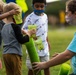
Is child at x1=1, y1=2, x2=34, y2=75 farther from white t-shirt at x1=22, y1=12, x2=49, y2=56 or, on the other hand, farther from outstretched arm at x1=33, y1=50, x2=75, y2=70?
outstretched arm at x1=33, y1=50, x2=75, y2=70

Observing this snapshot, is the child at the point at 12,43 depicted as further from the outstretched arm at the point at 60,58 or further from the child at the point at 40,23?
the outstretched arm at the point at 60,58

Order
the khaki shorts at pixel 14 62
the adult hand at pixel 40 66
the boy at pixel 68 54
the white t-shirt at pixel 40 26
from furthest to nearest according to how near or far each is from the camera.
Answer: the white t-shirt at pixel 40 26 → the khaki shorts at pixel 14 62 → the adult hand at pixel 40 66 → the boy at pixel 68 54

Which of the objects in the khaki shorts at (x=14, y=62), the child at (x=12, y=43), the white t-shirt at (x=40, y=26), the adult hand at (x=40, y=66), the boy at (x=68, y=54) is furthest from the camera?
the white t-shirt at (x=40, y=26)

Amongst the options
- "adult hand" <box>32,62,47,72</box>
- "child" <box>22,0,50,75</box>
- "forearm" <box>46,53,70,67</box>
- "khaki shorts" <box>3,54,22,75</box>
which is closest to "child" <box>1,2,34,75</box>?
"khaki shorts" <box>3,54,22,75</box>

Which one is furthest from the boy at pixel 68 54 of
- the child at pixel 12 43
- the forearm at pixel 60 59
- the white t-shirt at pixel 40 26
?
the white t-shirt at pixel 40 26

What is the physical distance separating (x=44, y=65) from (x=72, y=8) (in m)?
0.74

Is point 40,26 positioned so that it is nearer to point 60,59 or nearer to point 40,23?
point 40,23

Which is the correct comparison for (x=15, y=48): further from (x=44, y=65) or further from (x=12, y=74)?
(x=44, y=65)

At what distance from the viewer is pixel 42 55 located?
7359 millimetres

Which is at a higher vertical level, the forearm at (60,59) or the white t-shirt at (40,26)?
the forearm at (60,59)

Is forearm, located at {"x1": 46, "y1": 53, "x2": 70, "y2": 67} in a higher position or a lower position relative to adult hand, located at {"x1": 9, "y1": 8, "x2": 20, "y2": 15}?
higher

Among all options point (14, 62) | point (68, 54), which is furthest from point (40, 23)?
point (68, 54)

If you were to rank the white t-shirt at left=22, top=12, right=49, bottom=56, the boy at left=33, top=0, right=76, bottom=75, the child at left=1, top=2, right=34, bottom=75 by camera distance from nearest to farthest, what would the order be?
the boy at left=33, top=0, right=76, bottom=75, the child at left=1, top=2, right=34, bottom=75, the white t-shirt at left=22, top=12, right=49, bottom=56

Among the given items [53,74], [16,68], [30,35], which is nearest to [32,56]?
[30,35]
